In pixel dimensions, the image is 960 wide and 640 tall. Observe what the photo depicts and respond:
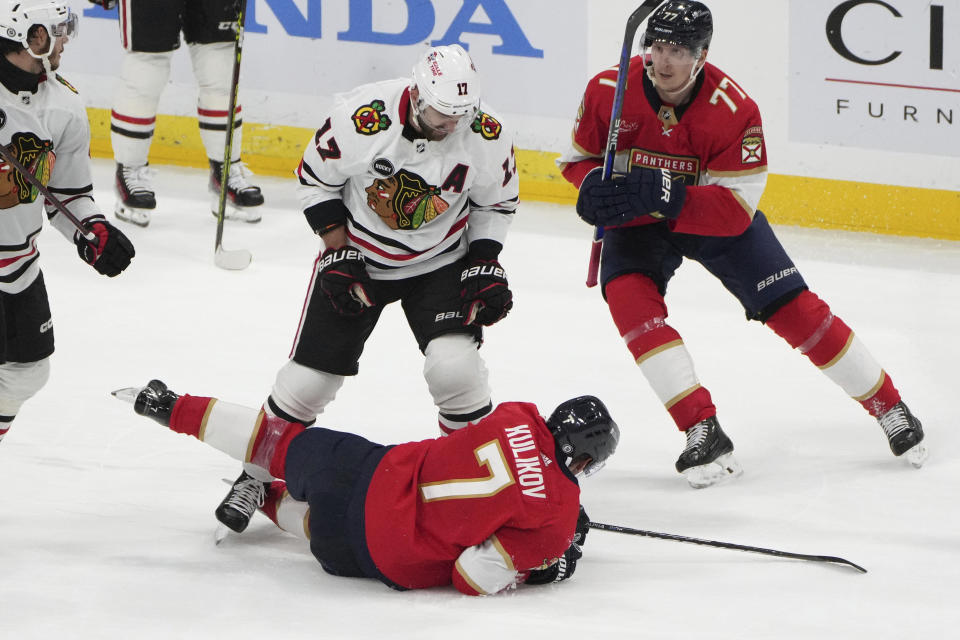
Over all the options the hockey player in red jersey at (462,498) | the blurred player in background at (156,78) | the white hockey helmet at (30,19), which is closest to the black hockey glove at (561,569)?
the hockey player in red jersey at (462,498)

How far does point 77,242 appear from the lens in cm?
314

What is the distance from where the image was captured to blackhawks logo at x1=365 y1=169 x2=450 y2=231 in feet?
10.5

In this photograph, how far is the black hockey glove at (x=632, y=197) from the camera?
3.40 metres

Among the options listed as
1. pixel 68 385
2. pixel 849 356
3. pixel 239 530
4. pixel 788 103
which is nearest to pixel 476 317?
pixel 239 530

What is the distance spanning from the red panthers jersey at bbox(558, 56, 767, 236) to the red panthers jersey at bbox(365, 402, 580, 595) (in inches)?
37.9

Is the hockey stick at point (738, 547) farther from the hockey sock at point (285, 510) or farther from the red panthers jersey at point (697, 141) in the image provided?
the red panthers jersey at point (697, 141)

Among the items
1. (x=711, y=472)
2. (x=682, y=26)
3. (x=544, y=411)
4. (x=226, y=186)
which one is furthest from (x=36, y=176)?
(x=226, y=186)

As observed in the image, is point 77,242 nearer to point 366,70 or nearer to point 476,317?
point 476,317

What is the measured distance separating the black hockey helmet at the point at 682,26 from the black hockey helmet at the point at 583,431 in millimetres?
1045

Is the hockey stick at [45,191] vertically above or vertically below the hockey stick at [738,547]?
above

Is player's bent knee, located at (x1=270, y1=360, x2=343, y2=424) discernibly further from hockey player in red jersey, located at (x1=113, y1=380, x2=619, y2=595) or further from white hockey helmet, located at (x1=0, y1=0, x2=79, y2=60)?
white hockey helmet, located at (x1=0, y1=0, x2=79, y2=60)

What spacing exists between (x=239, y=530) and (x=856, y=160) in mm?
3315

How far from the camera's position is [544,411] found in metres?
4.08

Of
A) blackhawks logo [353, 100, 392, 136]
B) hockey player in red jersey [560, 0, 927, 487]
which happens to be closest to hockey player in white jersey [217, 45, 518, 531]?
blackhawks logo [353, 100, 392, 136]
